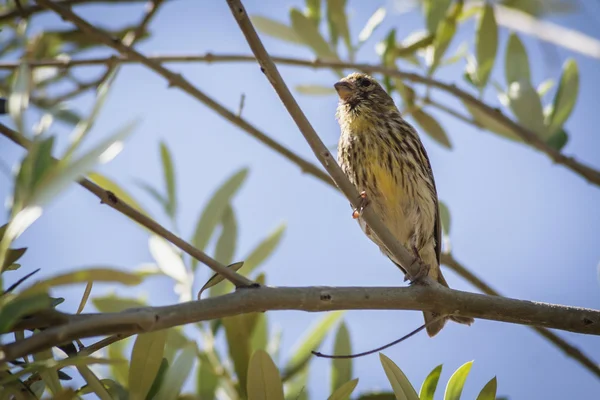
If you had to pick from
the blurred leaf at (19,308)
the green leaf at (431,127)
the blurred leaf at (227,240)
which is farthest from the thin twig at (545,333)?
the blurred leaf at (19,308)

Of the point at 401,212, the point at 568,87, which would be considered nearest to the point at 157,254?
the point at 401,212

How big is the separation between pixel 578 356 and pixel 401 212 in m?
1.50

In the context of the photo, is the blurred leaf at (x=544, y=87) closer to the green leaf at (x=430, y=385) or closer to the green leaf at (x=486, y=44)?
the green leaf at (x=486, y=44)

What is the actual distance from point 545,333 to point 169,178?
2121 millimetres

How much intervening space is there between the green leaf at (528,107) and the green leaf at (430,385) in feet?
5.95

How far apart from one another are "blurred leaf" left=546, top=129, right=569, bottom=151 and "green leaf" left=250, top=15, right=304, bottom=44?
1611mm

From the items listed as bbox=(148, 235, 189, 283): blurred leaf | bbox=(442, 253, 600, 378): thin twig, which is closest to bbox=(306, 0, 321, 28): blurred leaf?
bbox=(442, 253, 600, 378): thin twig

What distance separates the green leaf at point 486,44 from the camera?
13.6 feet

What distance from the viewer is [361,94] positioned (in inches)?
215

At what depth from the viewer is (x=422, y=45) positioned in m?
4.42

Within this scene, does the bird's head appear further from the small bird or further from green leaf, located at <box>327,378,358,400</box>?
green leaf, located at <box>327,378,358,400</box>

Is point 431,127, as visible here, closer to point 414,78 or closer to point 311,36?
point 414,78

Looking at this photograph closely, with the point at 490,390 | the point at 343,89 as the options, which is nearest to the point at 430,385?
the point at 490,390

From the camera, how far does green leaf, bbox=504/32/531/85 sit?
4203 millimetres
